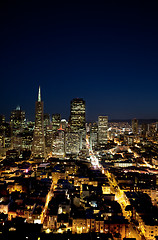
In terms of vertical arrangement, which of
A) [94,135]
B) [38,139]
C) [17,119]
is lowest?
[38,139]

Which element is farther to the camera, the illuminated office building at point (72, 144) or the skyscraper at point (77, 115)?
the skyscraper at point (77, 115)

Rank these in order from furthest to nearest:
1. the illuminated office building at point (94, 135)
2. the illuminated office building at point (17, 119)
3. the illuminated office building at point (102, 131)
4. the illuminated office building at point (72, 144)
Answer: the illuminated office building at point (17, 119), the illuminated office building at point (94, 135), the illuminated office building at point (102, 131), the illuminated office building at point (72, 144)

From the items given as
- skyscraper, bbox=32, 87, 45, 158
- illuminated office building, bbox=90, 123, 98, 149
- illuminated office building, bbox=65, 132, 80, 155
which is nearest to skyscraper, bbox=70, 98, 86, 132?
illuminated office building, bbox=90, 123, 98, 149

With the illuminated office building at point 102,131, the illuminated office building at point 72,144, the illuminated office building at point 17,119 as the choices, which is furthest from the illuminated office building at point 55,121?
the illuminated office building at point 72,144

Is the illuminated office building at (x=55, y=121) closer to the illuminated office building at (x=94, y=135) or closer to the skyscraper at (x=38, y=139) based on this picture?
the illuminated office building at (x=94, y=135)

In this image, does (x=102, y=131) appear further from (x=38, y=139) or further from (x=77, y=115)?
(x=38, y=139)

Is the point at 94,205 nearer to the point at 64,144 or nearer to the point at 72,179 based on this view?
the point at 72,179

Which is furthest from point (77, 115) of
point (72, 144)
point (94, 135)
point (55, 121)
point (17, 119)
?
point (17, 119)

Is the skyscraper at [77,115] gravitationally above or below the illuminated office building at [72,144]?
above

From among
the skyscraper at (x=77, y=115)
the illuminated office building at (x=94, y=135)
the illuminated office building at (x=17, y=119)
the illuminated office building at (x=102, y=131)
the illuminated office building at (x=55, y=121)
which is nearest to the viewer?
the skyscraper at (x=77, y=115)
